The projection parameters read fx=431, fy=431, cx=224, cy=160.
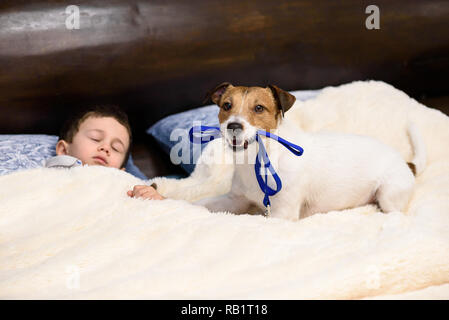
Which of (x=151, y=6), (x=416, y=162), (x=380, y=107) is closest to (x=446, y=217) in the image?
(x=416, y=162)

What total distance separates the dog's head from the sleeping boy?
68cm

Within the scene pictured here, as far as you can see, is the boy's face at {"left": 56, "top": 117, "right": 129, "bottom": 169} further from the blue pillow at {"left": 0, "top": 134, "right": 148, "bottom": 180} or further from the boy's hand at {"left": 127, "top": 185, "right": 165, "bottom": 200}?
the boy's hand at {"left": 127, "top": 185, "right": 165, "bottom": 200}

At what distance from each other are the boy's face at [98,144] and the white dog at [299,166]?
562 mm

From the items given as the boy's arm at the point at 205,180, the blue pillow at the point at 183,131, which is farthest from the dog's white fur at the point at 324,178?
the blue pillow at the point at 183,131

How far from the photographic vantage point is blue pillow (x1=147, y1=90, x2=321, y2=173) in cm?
229

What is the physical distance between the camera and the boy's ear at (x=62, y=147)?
212 cm

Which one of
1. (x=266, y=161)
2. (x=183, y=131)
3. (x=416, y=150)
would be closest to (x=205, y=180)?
(x=183, y=131)

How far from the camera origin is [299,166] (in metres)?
1.69

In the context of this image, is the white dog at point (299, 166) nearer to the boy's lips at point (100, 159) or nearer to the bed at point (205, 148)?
the bed at point (205, 148)

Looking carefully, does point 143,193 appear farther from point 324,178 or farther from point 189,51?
point 189,51

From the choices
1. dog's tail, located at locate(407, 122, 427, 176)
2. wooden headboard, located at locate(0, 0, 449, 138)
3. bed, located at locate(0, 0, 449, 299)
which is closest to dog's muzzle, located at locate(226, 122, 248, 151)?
bed, located at locate(0, 0, 449, 299)

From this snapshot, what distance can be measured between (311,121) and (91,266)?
59.1 inches

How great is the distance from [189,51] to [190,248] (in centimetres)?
159

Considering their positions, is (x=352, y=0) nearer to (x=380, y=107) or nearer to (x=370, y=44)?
(x=370, y=44)
